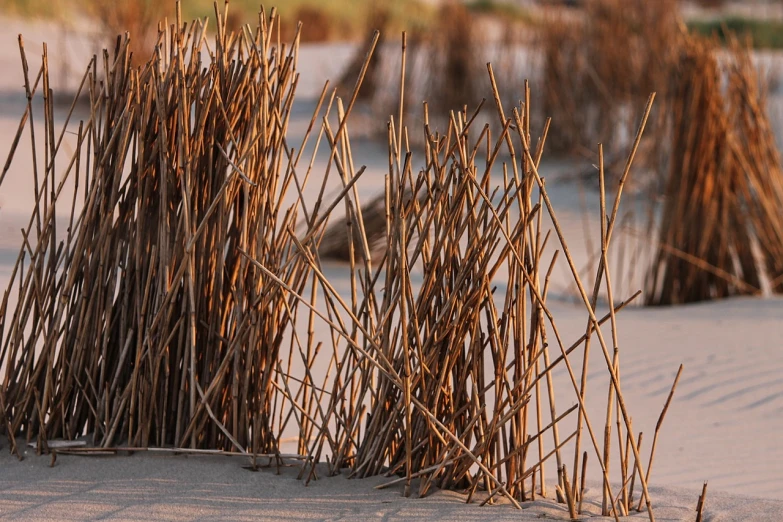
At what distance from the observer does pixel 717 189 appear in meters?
Result: 4.27

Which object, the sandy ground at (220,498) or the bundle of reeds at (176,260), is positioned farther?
the bundle of reeds at (176,260)

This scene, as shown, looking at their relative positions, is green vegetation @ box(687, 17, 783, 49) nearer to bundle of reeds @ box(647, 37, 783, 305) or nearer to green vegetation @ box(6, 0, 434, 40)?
green vegetation @ box(6, 0, 434, 40)

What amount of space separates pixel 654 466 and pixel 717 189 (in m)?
1.97

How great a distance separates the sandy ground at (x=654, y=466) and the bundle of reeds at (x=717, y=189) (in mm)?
189

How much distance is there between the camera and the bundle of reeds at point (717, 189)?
13.5 ft

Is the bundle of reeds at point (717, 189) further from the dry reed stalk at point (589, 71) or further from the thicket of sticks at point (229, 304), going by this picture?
the dry reed stalk at point (589, 71)

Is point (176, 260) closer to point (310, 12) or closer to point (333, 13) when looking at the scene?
point (310, 12)

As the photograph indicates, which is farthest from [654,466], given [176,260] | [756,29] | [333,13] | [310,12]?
[333,13]

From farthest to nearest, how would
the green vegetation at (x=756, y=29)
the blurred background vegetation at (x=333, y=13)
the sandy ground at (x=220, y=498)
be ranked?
the green vegetation at (x=756, y=29), the blurred background vegetation at (x=333, y=13), the sandy ground at (x=220, y=498)

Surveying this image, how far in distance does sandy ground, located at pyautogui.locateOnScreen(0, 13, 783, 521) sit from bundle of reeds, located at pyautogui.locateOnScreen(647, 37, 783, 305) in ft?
0.62

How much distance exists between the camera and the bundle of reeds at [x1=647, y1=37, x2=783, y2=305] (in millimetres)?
4109

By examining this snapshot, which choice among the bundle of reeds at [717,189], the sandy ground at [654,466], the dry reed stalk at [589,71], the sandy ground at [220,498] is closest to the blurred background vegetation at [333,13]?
the dry reed stalk at [589,71]

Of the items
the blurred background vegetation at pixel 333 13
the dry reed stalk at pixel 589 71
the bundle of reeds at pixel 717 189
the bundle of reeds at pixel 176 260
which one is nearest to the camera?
the bundle of reeds at pixel 176 260

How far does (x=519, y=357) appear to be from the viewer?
1.68m
